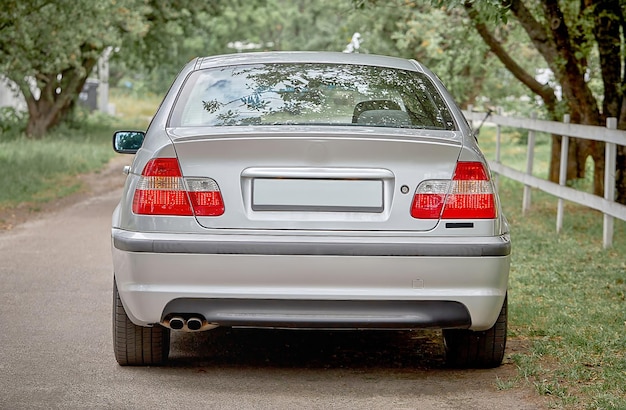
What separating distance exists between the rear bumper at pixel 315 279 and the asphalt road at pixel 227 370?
1.14ft

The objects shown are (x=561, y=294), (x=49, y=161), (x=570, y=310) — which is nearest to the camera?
(x=570, y=310)

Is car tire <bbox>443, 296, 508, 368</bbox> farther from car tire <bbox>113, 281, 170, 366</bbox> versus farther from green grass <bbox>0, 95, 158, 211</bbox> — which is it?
green grass <bbox>0, 95, 158, 211</bbox>

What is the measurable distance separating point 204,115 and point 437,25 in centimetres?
2035

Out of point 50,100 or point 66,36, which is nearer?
point 66,36

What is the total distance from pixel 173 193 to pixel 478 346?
173 centimetres

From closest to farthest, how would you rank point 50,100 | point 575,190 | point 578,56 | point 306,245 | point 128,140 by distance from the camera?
point 306,245 < point 128,140 < point 575,190 < point 578,56 < point 50,100

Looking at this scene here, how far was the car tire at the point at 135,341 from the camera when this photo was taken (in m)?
6.08

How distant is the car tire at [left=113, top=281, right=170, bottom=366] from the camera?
608 cm

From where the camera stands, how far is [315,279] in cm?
552

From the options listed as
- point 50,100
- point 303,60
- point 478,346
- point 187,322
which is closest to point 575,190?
point 303,60

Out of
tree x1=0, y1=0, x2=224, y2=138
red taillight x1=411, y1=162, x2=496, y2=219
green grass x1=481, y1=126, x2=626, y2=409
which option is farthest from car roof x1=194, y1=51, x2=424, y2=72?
tree x1=0, y1=0, x2=224, y2=138

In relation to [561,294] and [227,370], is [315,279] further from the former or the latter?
[561,294]

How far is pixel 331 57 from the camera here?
6.73m

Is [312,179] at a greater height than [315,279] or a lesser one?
greater
